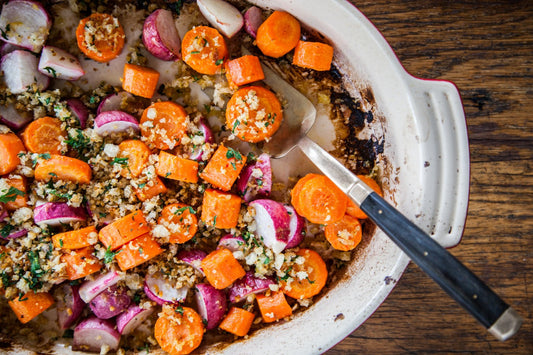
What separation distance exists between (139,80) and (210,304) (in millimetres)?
1110

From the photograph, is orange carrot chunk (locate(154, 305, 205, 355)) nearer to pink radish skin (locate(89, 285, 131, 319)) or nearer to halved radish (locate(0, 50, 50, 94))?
pink radish skin (locate(89, 285, 131, 319))

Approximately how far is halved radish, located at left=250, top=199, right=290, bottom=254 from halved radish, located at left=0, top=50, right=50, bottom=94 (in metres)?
1.20

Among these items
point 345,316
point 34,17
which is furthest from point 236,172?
point 34,17

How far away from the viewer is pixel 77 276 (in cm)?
182

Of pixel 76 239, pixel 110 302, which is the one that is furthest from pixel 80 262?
pixel 110 302

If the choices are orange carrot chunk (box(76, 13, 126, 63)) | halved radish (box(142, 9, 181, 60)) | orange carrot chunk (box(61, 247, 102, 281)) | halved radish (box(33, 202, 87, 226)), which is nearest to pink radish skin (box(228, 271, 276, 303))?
orange carrot chunk (box(61, 247, 102, 281))

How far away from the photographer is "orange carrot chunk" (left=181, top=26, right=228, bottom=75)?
186 cm

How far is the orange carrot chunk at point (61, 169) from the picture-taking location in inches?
70.3

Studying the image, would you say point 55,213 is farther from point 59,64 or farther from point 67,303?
point 59,64

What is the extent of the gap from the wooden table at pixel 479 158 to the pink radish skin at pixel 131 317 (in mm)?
997

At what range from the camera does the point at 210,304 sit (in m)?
1.87

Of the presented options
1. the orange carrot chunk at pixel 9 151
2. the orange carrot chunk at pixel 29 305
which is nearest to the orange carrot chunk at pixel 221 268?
the orange carrot chunk at pixel 29 305

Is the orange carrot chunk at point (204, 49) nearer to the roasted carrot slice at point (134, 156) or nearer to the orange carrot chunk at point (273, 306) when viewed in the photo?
the roasted carrot slice at point (134, 156)

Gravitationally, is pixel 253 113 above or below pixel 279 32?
below
